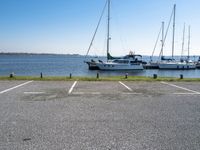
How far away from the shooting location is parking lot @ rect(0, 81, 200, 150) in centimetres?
495

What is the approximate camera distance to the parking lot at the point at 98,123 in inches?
195

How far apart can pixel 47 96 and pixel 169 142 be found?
22.8 feet

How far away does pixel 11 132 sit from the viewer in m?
5.55

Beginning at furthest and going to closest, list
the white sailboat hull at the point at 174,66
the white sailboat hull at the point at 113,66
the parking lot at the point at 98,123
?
the white sailboat hull at the point at 174,66 → the white sailboat hull at the point at 113,66 → the parking lot at the point at 98,123

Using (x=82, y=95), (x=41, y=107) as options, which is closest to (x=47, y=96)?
(x=82, y=95)

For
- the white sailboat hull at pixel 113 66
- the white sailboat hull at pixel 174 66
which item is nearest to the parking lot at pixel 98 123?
the white sailboat hull at pixel 113 66

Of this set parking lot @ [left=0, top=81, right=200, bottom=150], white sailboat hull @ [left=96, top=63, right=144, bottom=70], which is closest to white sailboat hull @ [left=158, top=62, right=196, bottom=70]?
white sailboat hull @ [left=96, top=63, right=144, bottom=70]

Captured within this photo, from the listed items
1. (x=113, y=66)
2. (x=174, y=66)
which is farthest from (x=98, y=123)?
(x=174, y=66)

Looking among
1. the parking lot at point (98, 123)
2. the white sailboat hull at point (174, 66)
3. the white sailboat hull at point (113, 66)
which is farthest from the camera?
the white sailboat hull at point (174, 66)

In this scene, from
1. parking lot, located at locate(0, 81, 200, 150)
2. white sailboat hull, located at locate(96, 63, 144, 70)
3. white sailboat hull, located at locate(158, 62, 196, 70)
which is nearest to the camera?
parking lot, located at locate(0, 81, 200, 150)

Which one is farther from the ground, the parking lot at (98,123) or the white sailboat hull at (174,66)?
the parking lot at (98,123)

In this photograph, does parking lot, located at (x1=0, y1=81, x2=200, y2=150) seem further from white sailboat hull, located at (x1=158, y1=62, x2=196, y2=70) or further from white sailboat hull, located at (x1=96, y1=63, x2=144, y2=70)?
white sailboat hull, located at (x1=158, y1=62, x2=196, y2=70)

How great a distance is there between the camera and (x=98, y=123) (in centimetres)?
645

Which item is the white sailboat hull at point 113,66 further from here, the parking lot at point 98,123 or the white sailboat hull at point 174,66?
the parking lot at point 98,123
